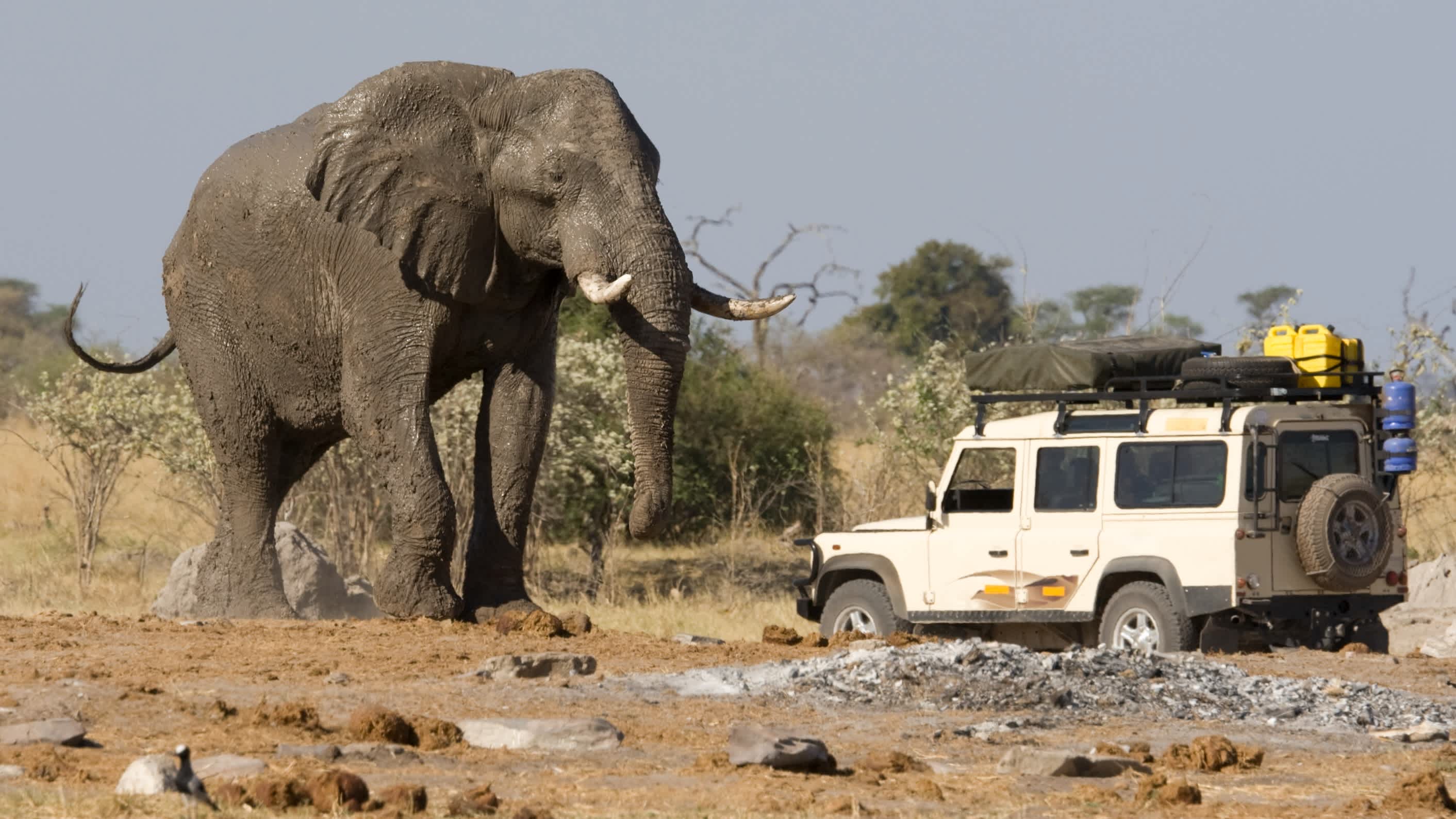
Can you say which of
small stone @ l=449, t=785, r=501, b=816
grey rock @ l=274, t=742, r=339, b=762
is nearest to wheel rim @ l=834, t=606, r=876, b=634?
grey rock @ l=274, t=742, r=339, b=762

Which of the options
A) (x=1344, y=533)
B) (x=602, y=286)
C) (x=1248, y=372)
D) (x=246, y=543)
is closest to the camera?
(x=602, y=286)

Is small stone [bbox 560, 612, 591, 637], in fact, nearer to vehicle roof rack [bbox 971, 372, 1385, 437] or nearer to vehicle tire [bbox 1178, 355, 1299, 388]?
vehicle roof rack [bbox 971, 372, 1385, 437]

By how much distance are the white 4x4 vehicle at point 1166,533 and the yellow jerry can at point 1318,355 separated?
12cm

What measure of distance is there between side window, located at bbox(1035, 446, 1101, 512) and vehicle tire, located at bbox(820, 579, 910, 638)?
1.32 meters

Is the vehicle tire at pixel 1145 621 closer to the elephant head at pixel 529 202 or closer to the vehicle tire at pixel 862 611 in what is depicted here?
the vehicle tire at pixel 862 611

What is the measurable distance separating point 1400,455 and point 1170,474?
1.42 m

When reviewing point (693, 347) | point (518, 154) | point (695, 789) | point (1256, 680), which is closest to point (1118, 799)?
point (695, 789)

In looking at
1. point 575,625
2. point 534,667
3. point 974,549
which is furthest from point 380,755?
point 974,549

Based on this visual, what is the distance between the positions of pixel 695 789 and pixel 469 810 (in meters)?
1.04

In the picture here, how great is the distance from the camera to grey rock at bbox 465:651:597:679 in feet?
34.6

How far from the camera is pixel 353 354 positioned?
13461 mm

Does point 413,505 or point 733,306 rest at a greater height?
point 733,306

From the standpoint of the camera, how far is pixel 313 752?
8266mm

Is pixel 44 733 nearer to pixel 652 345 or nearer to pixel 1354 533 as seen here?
pixel 652 345
